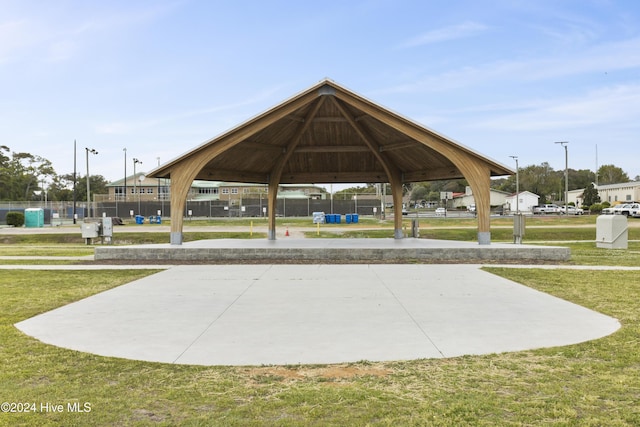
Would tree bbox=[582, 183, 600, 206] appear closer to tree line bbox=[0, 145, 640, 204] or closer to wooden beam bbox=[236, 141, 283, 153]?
tree line bbox=[0, 145, 640, 204]

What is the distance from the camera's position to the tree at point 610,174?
118750 mm

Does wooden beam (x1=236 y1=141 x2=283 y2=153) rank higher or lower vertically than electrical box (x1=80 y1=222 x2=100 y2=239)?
higher

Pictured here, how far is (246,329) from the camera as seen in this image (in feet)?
24.0

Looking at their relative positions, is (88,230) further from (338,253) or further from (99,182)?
(99,182)

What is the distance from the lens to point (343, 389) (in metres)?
4.73

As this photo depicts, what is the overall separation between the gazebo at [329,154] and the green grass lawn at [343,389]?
433 inches

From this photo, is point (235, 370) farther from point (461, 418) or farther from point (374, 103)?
point (374, 103)

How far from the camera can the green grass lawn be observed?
161 inches

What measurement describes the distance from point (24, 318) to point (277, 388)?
557 centimetres

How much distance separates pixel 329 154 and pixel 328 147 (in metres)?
0.71

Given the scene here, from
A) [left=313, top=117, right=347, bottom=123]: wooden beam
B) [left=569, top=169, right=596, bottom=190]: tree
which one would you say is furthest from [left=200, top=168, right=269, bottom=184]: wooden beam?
[left=569, top=169, right=596, bottom=190]: tree

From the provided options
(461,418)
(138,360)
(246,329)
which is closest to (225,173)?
(246,329)

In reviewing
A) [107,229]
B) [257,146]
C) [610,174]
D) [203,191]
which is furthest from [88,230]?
[610,174]

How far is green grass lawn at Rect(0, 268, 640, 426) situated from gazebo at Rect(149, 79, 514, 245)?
11.0m
